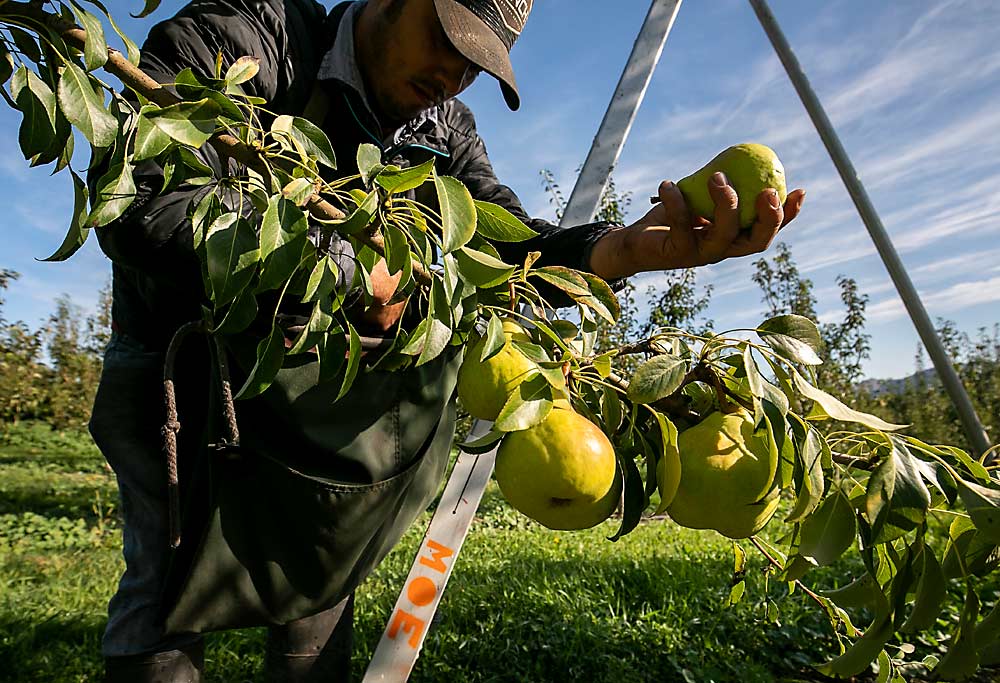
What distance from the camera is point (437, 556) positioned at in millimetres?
1893

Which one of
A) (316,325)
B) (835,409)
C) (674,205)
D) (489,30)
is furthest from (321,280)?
(489,30)

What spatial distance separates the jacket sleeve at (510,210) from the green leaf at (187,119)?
91cm

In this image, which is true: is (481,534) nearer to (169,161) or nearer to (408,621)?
(408,621)

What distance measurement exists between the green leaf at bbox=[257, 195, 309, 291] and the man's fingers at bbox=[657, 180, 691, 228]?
0.64 meters

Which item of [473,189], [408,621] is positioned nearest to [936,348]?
[473,189]

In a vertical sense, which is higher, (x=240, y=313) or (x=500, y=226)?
(x=500, y=226)

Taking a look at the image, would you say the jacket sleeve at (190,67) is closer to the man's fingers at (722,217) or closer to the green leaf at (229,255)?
the green leaf at (229,255)

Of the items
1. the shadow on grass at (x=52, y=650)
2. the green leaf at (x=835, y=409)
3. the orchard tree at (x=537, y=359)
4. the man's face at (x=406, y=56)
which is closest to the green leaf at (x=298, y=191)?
the orchard tree at (x=537, y=359)

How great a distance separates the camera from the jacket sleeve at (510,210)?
1399 millimetres

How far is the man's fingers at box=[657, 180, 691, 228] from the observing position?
1.04 m

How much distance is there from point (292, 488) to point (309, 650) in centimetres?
70

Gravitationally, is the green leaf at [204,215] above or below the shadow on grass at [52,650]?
above

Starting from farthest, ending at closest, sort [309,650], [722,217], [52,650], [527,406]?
[52,650], [309,650], [722,217], [527,406]

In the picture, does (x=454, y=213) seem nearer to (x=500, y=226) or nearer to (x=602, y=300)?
(x=500, y=226)
